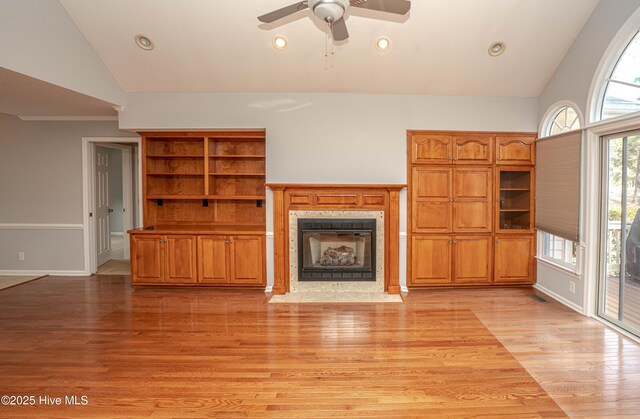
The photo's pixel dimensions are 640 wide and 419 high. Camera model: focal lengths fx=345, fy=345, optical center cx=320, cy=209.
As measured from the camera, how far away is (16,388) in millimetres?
2389

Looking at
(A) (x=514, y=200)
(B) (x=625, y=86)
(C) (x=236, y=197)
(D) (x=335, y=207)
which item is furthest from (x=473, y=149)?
(C) (x=236, y=197)

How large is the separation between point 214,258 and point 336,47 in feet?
9.87

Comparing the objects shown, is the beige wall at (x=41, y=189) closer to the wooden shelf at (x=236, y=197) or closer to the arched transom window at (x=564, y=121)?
the wooden shelf at (x=236, y=197)

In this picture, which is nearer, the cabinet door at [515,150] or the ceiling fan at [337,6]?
the ceiling fan at [337,6]

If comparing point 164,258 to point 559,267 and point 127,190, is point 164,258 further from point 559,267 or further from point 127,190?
point 559,267

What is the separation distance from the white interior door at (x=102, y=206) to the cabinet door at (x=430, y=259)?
16.6 feet

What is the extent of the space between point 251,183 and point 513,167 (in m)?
3.63

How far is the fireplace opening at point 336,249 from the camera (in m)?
4.46

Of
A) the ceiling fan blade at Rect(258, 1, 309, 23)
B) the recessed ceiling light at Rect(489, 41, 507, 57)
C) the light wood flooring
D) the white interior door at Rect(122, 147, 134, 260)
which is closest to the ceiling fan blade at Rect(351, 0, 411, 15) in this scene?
the ceiling fan blade at Rect(258, 1, 309, 23)

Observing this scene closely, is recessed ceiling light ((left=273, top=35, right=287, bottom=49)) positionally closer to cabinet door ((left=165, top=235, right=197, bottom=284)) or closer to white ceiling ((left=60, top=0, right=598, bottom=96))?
white ceiling ((left=60, top=0, right=598, bottom=96))

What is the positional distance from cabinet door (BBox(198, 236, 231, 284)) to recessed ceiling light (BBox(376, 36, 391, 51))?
2.97 metres

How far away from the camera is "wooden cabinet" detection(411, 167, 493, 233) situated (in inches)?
179

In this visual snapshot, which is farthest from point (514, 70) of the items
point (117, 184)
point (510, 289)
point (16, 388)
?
point (117, 184)

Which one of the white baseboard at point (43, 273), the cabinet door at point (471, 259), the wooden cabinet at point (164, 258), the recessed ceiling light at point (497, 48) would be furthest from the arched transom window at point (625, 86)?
the white baseboard at point (43, 273)
